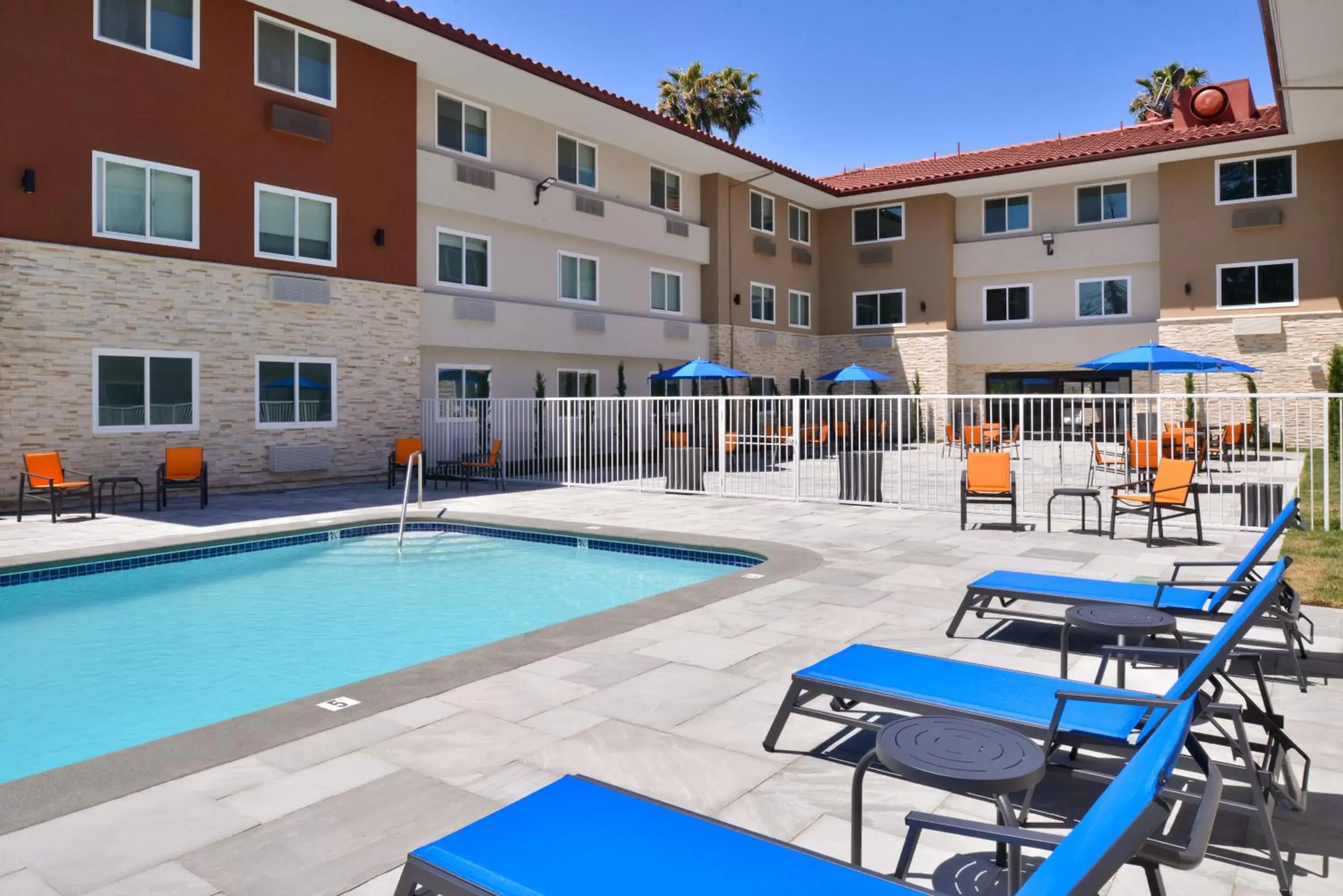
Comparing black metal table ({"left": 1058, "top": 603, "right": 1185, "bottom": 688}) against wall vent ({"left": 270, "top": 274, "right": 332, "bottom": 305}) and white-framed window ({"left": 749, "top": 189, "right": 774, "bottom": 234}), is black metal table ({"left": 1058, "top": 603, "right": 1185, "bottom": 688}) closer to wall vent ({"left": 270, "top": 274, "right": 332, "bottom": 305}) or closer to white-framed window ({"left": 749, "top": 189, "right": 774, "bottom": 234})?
wall vent ({"left": 270, "top": 274, "right": 332, "bottom": 305})

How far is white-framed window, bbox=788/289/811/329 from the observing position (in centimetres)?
2992

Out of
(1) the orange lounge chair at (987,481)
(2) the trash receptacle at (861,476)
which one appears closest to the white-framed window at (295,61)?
(2) the trash receptacle at (861,476)

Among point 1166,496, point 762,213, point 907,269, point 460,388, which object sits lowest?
point 1166,496

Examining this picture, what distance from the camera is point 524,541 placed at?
1127cm

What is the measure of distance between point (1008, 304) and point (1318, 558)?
22449 millimetres

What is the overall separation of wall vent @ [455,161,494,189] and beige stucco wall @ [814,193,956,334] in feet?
48.7

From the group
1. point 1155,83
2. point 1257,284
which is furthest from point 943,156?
point 1155,83

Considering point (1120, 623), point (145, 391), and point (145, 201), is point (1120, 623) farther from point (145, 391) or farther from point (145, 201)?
point (145, 201)

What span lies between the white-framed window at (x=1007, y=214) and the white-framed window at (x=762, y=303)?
756 centimetres

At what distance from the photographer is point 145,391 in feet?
48.1

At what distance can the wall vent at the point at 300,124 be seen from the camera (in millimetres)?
16094

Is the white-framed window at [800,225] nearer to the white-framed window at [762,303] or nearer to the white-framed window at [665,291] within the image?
the white-framed window at [762,303]

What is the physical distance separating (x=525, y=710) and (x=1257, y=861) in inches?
122

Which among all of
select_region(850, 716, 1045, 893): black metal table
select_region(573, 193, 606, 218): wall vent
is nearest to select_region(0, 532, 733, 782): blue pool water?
select_region(850, 716, 1045, 893): black metal table
